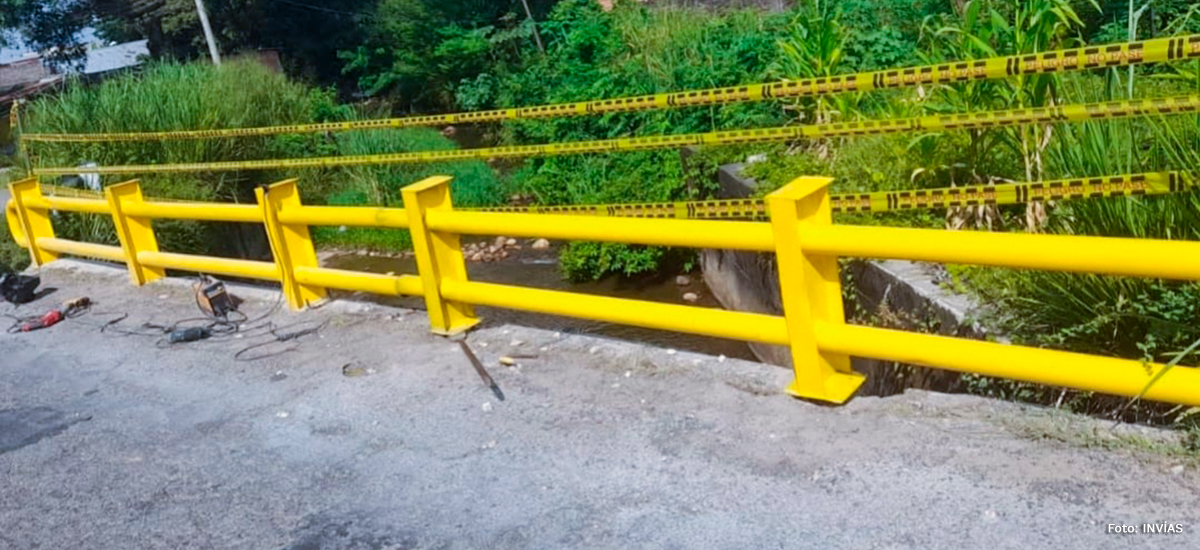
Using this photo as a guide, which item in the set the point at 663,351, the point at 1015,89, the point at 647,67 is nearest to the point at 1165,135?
the point at 1015,89

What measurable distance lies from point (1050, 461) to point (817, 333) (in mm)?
907

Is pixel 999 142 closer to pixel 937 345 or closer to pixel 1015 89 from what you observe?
pixel 1015 89

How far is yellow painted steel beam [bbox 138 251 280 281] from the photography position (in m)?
6.78

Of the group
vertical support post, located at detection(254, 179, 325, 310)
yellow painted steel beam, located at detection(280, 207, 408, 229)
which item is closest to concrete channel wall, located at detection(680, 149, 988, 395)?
yellow painted steel beam, located at detection(280, 207, 408, 229)

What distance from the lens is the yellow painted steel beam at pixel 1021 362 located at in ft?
10.5

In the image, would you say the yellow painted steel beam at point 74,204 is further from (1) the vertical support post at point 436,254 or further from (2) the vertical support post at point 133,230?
(1) the vertical support post at point 436,254

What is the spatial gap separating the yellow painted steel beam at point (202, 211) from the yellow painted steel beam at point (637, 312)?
5.60ft

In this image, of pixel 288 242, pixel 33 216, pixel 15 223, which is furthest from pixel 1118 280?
pixel 15 223

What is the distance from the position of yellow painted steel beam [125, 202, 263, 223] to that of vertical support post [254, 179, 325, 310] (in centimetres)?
10

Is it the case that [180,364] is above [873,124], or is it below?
below

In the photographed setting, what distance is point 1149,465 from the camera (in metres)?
3.30

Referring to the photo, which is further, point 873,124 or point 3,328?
point 3,328

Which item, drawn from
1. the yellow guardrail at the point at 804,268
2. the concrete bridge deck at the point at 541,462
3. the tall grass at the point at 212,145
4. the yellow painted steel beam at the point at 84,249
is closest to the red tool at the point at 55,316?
the yellow painted steel beam at the point at 84,249

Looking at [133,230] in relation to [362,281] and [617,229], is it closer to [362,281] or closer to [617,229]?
[362,281]
